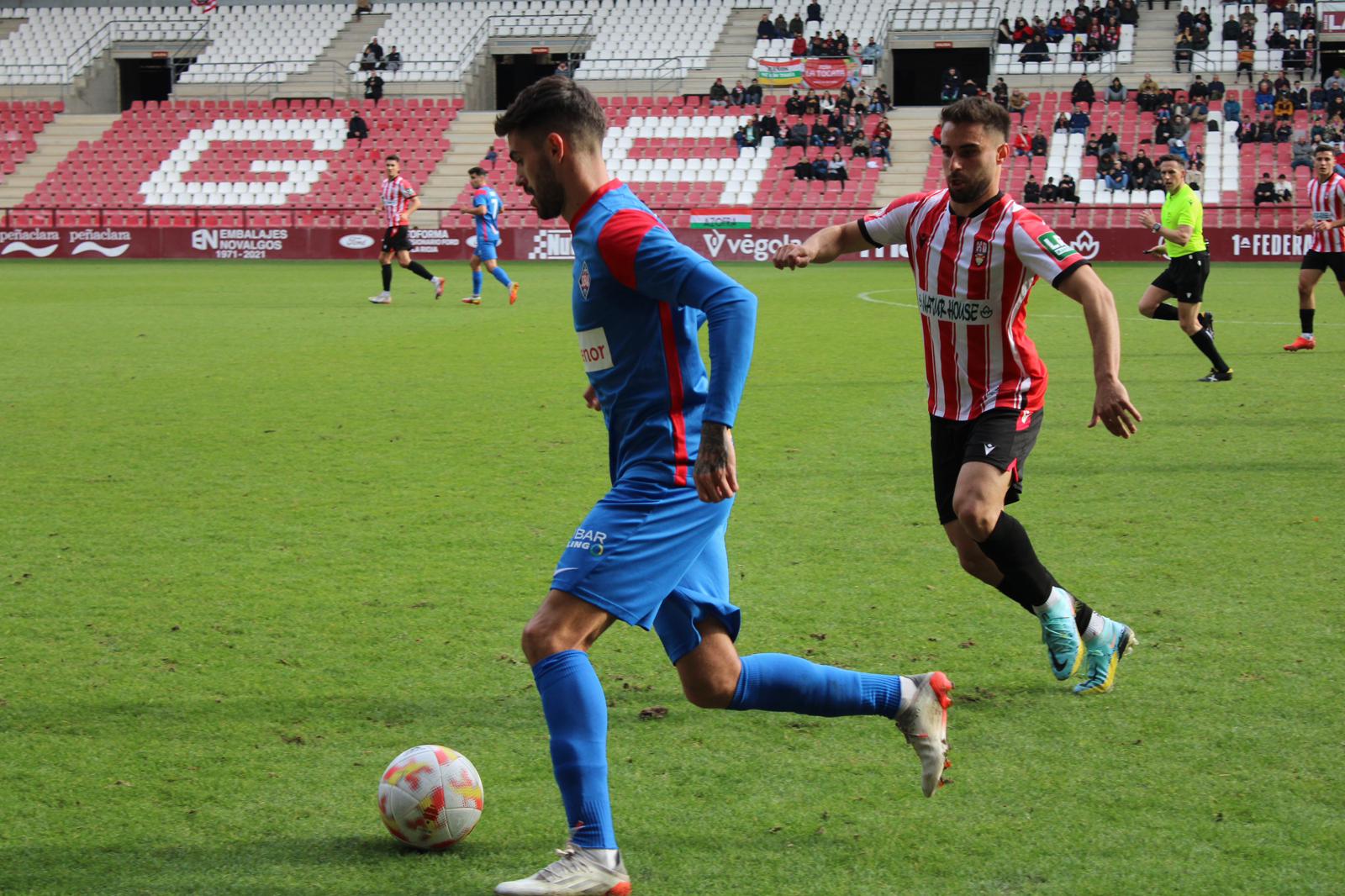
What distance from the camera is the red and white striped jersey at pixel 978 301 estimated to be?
5.11 meters

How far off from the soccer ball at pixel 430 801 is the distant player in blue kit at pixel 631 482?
0.35 meters

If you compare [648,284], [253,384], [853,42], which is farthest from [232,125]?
[648,284]

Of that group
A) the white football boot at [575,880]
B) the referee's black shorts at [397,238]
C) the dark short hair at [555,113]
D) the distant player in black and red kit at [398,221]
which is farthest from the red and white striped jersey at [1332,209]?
the white football boot at [575,880]

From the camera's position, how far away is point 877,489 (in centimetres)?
827

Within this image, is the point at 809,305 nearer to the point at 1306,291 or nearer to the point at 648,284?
the point at 1306,291

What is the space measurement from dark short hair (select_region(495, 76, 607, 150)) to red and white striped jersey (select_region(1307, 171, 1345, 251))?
44.1 ft

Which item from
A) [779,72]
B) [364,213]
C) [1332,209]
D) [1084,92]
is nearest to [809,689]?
[1332,209]

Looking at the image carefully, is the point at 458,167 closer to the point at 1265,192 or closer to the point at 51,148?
the point at 51,148

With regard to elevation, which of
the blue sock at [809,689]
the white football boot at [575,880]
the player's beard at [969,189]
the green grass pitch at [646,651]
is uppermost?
the player's beard at [969,189]

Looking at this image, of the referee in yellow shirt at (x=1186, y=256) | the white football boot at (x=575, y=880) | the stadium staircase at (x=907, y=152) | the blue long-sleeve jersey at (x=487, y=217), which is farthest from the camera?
the stadium staircase at (x=907, y=152)

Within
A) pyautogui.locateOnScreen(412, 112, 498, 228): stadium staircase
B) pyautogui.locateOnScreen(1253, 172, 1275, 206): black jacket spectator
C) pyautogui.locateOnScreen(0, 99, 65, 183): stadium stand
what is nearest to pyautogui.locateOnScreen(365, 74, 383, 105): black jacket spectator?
pyautogui.locateOnScreen(412, 112, 498, 228): stadium staircase

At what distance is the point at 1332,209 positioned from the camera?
15.2 meters

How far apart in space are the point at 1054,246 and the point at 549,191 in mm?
2117

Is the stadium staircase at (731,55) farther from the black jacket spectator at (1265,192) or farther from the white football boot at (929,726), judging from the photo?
the white football boot at (929,726)
